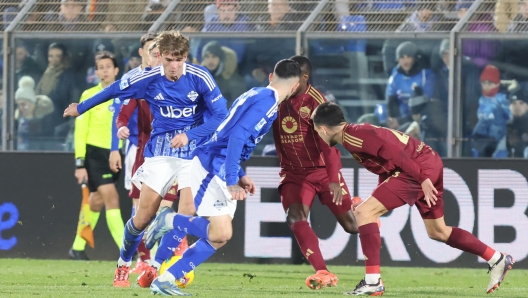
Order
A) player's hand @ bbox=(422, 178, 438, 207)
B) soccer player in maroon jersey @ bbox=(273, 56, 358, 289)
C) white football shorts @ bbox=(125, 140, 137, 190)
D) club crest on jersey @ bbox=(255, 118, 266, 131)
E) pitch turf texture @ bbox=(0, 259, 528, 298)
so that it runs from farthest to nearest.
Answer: white football shorts @ bbox=(125, 140, 137, 190) → soccer player in maroon jersey @ bbox=(273, 56, 358, 289) → pitch turf texture @ bbox=(0, 259, 528, 298) → player's hand @ bbox=(422, 178, 438, 207) → club crest on jersey @ bbox=(255, 118, 266, 131)

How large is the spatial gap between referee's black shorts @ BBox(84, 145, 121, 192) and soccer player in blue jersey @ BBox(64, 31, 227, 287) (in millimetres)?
3051

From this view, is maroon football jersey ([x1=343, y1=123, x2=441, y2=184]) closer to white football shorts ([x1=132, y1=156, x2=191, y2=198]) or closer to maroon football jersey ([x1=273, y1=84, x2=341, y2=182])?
maroon football jersey ([x1=273, y1=84, x2=341, y2=182])

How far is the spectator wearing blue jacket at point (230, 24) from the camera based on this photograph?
12.5 m

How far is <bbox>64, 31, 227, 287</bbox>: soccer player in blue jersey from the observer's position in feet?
27.6

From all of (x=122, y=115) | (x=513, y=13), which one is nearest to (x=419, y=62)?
(x=513, y=13)

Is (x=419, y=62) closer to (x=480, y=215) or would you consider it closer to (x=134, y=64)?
(x=480, y=215)

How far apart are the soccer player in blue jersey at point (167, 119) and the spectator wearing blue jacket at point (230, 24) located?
12.7 ft

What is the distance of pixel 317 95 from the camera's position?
938cm

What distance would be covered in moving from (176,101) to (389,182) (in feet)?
5.93

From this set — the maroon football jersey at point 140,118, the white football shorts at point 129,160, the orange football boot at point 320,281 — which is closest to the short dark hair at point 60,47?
the white football shorts at point 129,160

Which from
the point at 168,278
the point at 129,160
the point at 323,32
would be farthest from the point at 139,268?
the point at 323,32

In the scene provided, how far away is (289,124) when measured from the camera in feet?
30.5

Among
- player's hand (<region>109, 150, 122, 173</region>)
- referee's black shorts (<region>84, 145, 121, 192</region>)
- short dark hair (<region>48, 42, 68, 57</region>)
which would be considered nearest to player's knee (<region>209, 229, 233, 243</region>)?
player's hand (<region>109, 150, 122, 173</region>)

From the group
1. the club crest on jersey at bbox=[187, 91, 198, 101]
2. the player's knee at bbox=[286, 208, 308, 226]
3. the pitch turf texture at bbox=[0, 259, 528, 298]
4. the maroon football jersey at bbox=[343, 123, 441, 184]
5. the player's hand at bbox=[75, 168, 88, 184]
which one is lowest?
the pitch turf texture at bbox=[0, 259, 528, 298]
